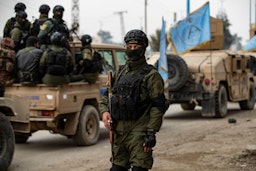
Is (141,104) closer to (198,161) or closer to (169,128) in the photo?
(198,161)

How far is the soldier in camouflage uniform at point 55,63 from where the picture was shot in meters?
7.93

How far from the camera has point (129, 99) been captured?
4148 millimetres

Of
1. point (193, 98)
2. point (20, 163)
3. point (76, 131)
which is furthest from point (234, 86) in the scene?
point (20, 163)

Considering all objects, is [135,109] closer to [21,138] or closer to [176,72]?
[21,138]

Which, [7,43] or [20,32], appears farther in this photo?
[20,32]

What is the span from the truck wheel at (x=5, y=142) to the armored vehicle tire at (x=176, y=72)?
6.71m

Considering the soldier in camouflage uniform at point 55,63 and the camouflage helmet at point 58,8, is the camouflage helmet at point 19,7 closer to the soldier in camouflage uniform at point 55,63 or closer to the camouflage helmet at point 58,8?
the camouflage helmet at point 58,8

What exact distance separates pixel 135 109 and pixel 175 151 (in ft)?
11.9

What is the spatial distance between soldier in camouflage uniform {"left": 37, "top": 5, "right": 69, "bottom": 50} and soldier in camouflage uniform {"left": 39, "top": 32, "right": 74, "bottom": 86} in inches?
13.4

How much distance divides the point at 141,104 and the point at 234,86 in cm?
1008

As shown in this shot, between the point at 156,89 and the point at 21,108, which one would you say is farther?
the point at 21,108

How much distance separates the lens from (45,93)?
7953 millimetres

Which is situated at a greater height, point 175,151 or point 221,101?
point 221,101

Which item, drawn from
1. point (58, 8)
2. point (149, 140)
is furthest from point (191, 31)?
point (149, 140)
